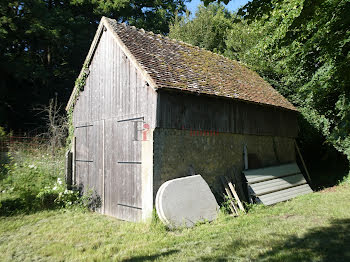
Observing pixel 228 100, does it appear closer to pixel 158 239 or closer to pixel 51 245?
pixel 158 239

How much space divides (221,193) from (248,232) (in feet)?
9.36

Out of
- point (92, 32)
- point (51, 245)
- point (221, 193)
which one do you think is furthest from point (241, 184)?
point (92, 32)

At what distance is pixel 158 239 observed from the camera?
6676 millimetres

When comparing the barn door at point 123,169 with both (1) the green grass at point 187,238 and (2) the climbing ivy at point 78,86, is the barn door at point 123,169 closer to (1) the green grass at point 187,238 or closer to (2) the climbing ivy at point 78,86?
(1) the green grass at point 187,238

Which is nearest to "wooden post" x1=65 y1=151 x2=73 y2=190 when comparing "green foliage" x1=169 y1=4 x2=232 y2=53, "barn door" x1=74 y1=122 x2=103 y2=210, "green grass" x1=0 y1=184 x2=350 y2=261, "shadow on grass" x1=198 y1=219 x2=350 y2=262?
"barn door" x1=74 y1=122 x2=103 y2=210

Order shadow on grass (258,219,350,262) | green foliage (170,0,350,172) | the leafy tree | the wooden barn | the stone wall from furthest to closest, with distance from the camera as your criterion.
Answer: the leafy tree, the wooden barn, the stone wall, green foliage (170,0,350,172), shadow on grass (258,219,350,262)

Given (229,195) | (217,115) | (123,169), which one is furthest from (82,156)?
(229,195)

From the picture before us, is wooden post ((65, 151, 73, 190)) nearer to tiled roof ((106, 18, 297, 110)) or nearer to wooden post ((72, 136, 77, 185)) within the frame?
wooden post ((72, 136, 77, 185))

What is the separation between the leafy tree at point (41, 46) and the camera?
802 inches

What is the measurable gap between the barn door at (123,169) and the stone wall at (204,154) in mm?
759

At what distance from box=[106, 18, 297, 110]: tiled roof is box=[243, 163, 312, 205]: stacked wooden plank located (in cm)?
276

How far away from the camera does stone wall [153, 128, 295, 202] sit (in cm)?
817

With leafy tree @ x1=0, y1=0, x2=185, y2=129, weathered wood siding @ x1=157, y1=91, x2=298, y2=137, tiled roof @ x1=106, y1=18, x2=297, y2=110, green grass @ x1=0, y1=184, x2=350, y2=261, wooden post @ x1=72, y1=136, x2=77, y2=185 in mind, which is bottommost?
green grass @ x1=0, y1=184, x2=350, y2=261

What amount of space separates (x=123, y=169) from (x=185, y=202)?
2362 millimetres
